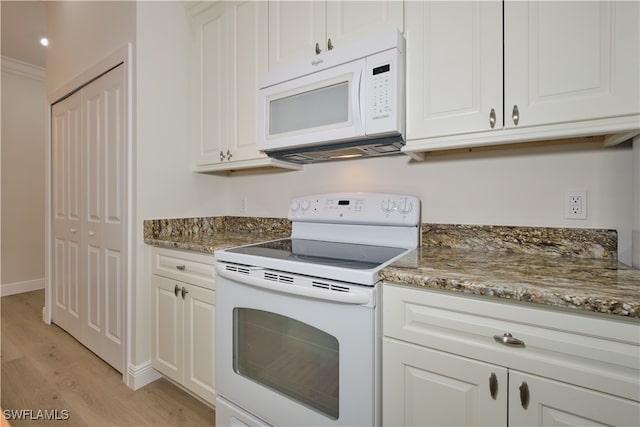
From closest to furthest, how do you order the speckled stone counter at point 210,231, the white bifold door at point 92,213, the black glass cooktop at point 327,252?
the black glass cooktop at point 327,252, the speckled stone counter at point 210,231, the white bifold door at point 92,213

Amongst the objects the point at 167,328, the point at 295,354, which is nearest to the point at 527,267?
the point at 295,354

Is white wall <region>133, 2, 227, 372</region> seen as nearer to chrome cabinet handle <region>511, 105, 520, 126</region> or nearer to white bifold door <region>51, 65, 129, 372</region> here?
white bifold door <region>51, 65, 129, 372</region>

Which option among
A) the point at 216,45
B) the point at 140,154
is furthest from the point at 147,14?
the point at 140,154

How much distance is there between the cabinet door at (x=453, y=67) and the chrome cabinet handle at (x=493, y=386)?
2.72ft

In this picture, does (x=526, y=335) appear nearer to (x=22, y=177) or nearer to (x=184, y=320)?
(x=184, y=320)

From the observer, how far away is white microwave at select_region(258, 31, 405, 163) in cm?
127

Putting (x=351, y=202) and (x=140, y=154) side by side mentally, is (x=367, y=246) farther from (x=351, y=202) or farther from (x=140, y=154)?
(x=140, y=154)

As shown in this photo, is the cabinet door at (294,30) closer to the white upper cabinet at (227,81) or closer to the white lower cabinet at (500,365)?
the white upper cabinet at (227,81)

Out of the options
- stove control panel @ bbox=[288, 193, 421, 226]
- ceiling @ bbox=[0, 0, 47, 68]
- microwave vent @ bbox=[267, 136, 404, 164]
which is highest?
ceiling @ bbox=[0, 0, 47, 68]

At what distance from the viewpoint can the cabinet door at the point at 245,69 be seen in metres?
1.76

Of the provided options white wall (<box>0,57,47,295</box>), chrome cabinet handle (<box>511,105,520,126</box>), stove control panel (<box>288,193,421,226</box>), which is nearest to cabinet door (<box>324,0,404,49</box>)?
chrome cabinet handle (<box>511,105,520,126</box>)

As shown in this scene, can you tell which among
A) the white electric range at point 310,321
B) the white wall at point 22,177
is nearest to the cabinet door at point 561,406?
the white electric range at point 310,321

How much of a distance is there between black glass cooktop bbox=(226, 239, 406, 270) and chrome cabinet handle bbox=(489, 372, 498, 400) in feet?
1.51

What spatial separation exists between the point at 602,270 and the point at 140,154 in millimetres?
2223
